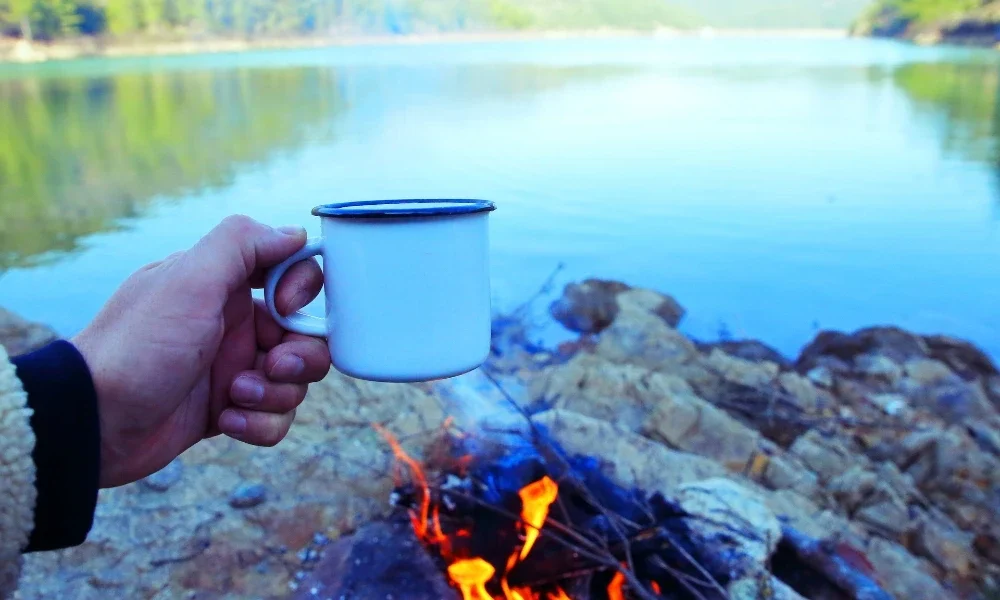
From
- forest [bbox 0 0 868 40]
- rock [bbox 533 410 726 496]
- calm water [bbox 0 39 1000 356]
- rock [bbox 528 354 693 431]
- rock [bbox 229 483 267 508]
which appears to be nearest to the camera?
rock [bbox 229 483 267 508]

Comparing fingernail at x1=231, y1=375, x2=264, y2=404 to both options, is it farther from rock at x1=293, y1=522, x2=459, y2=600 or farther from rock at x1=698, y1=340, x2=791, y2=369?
rock at x1=698, y1=340, x2=791, y2=369

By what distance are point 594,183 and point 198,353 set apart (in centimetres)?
851

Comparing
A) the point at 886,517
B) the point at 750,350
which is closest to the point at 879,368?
the point at 750,350

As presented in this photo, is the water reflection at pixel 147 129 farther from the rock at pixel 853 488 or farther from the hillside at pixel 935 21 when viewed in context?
the hillside at pixel 935 21

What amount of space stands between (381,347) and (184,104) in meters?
17.6

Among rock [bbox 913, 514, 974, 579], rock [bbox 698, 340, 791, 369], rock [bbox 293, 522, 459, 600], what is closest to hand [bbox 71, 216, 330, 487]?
rock [bbox 293, 522, 459, 600]

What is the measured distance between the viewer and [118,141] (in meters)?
11.7

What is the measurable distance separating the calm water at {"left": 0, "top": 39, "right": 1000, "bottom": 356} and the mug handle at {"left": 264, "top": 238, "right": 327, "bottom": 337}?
4.27 m

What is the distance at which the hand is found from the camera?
1.11m

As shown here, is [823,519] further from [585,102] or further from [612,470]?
[585,102]

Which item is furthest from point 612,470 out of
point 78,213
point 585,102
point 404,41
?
point 404,41

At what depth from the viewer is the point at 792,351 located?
517cm

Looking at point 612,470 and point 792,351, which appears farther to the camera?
point 792,351

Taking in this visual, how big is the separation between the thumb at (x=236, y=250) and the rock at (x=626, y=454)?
149 cm
